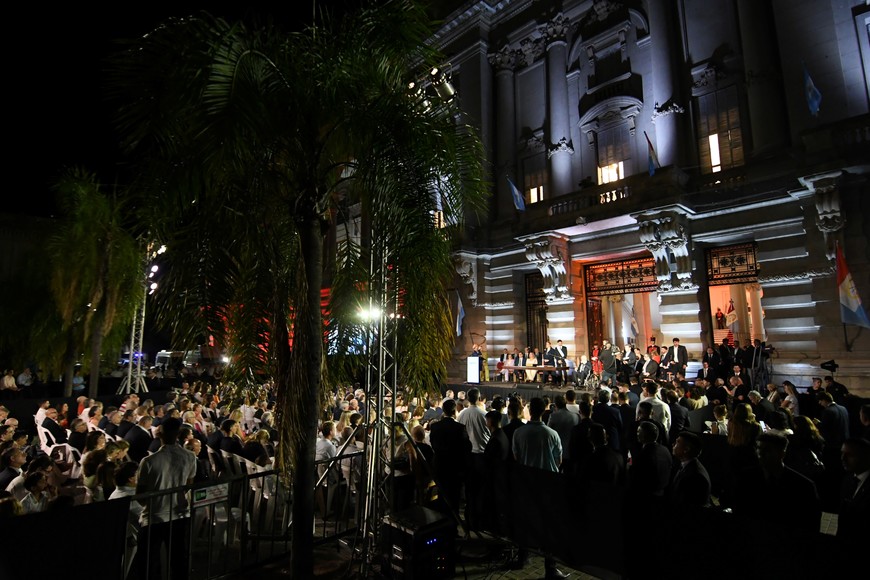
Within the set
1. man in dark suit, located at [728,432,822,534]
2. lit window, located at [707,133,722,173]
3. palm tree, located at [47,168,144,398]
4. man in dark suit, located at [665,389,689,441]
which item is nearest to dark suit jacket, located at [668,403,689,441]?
man in dark suit, located at [665,389,689,441]

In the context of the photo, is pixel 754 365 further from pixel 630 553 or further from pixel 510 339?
pixel 630 553

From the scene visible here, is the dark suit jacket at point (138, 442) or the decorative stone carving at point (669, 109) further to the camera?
the decorative stone carving at point (669, 109)

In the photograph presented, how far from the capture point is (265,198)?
17.0 feet

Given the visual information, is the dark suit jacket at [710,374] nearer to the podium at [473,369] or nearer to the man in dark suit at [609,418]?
the man in dark suit at [609,418]

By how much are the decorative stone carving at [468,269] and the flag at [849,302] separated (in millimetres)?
14191

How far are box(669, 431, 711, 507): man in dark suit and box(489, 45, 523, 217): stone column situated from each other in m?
19.9

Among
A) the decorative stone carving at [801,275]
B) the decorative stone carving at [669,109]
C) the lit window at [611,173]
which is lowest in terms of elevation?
the decorative stone carving at [801,275]

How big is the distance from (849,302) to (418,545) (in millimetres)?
13571

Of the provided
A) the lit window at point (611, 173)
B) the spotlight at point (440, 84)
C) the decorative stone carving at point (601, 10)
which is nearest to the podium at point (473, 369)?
the lit window at point (611, 173)

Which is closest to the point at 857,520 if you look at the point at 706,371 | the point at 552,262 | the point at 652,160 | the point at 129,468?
the point at 129,468

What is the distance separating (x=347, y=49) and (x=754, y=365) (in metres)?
15.7

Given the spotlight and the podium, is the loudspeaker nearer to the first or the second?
the spotlight

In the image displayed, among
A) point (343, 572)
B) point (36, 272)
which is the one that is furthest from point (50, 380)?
point (343, 572)

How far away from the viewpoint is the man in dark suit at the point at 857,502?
11.5 feet
